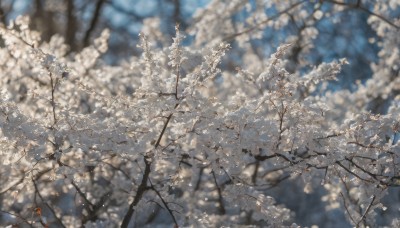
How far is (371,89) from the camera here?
263 inches

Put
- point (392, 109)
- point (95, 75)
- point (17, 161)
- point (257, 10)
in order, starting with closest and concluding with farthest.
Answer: point (17, 161) < point (392, 109) < point (95, 75) < point (257, 10)

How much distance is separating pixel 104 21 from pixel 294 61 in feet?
15.2

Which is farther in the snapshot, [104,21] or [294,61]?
[104,21]

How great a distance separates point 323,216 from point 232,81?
490 cm

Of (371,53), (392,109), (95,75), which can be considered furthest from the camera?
(371,53)

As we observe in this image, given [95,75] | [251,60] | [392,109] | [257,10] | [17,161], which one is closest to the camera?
[17,161]

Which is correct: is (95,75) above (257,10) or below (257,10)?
below

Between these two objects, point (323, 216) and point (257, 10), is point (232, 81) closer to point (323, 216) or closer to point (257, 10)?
point (257, 10)

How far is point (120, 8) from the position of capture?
1005cm

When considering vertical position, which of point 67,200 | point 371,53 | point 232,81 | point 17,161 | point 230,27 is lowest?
point 17,161

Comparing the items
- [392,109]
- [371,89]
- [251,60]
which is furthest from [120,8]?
[392,109]

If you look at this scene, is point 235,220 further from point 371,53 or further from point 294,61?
point 371,53

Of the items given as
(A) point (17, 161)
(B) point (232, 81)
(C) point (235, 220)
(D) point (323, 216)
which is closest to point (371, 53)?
(D) point (323, 216)

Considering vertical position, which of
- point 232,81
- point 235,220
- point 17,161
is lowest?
point 17,161
